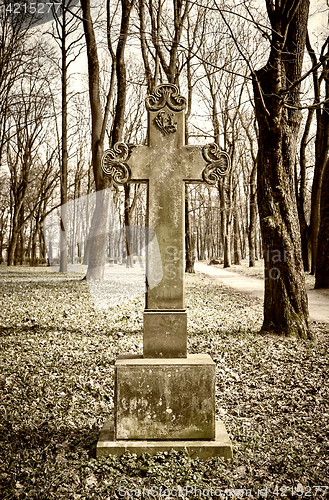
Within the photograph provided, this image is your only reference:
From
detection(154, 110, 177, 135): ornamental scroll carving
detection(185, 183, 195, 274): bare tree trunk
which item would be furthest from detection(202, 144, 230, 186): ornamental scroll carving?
detection(185, 183, 195, 274): bare tree trunk

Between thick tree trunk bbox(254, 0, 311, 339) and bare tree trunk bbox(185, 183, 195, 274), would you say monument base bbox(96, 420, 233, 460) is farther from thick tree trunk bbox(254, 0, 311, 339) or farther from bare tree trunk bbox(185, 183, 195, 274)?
bare tree trunk bbox(185, 183, 195, 274)

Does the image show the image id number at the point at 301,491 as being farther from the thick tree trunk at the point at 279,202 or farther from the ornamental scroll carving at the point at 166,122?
the thick tree trunk at the point at 279,202

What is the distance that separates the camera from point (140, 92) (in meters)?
27.7

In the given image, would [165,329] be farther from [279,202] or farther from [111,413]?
[279,202]

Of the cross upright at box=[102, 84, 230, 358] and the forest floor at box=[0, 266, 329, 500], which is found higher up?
the cross upright at box=[102, 84, 230, 358]

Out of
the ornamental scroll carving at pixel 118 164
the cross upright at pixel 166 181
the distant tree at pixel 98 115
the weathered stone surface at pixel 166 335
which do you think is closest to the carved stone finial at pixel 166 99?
the cross upright at pixel 166 181

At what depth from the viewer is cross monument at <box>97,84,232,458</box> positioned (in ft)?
10.8

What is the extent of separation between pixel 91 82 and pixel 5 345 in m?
12.2

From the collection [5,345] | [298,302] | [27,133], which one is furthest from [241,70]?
[5,345]

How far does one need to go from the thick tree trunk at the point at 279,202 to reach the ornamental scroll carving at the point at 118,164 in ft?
13.9

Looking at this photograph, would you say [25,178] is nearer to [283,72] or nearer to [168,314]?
[283,72]

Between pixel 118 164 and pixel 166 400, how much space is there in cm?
216

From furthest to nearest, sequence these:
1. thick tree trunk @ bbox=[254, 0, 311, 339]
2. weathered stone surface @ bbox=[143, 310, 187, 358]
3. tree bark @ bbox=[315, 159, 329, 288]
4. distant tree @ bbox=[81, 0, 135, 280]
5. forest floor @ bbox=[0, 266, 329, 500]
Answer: distant tree @ bbox=[81, 0, 135, 280] < tree bark @ bbox=[315, 159, 329, 288] < thick tree trunk @ bbox=[254, 0, 311, 339] < weathered stone surface @ bbox=[143, 310, 187, 358] < forest floor @ bbox=[0, 266, 329, 500]
